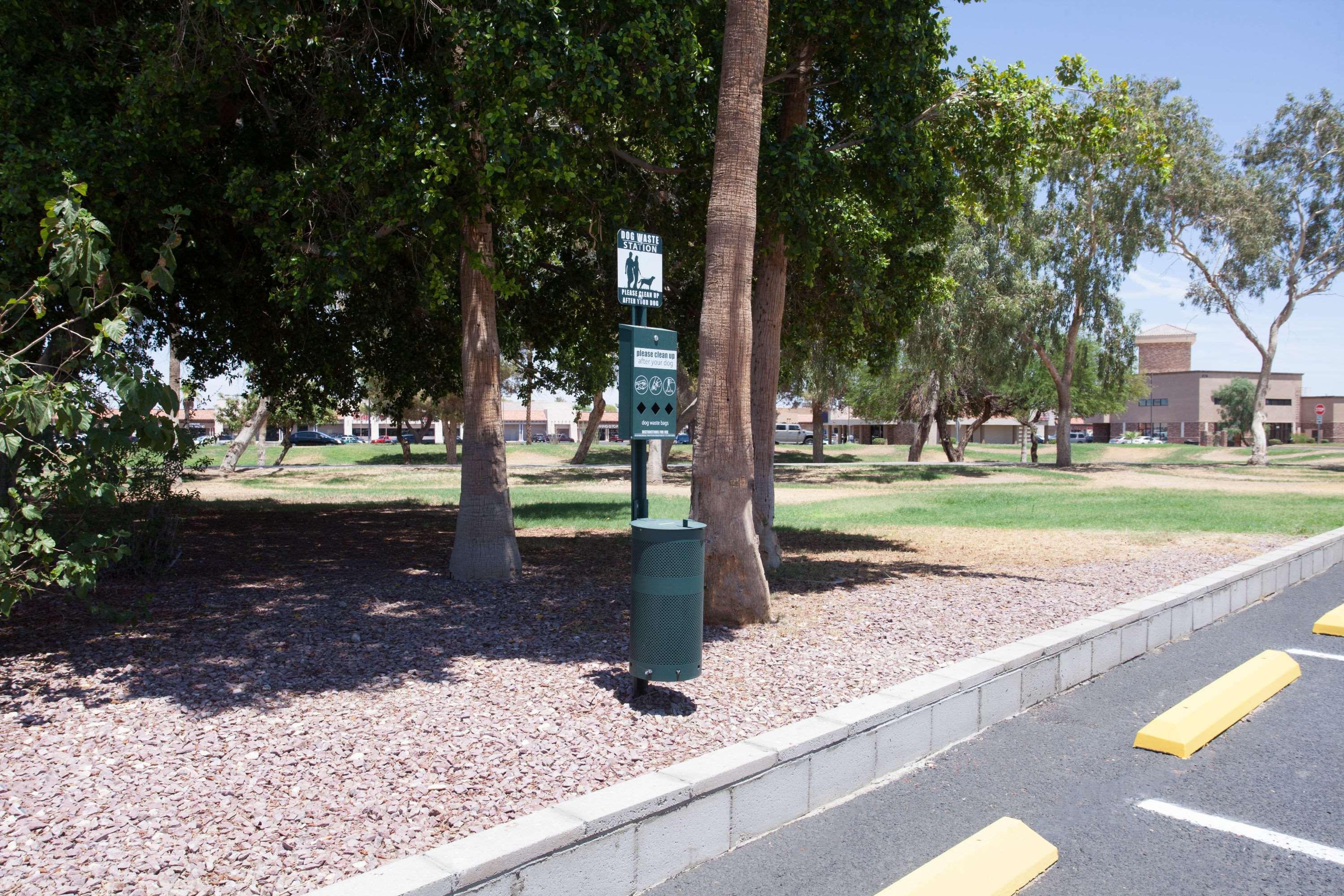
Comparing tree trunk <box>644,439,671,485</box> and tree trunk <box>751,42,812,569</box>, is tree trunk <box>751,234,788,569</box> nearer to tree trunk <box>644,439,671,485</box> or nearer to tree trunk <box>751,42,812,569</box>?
tree trunk <box>751,42,812,569</box>

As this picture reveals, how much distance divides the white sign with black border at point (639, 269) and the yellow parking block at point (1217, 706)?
158 inches

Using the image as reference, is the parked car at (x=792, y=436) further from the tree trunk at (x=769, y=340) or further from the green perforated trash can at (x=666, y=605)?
the green perforated trash can at (x=666, y=605)

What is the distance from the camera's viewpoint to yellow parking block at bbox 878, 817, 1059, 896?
139 inches

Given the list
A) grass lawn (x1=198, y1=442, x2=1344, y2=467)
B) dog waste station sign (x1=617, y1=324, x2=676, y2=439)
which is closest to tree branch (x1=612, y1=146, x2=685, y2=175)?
dog waste station sign (x1=617, y1=324, x2=676, y2=439)

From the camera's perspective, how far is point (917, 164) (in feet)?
31.4

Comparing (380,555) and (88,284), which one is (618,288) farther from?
(380,555)

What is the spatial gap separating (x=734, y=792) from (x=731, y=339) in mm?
3912

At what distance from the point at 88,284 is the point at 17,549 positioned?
54.2 inches

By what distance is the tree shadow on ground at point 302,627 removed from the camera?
5336 millimetres

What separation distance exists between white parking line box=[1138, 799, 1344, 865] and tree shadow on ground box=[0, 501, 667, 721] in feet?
10.1

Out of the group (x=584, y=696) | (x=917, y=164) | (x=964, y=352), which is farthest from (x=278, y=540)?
(x=964, y=352)

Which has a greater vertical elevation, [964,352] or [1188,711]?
[964,352]

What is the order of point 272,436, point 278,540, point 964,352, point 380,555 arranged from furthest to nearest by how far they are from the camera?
point 272,436 < point 964,352 < point 278,540 < point 380,555

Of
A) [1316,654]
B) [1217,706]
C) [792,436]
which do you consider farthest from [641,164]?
[792,436]
